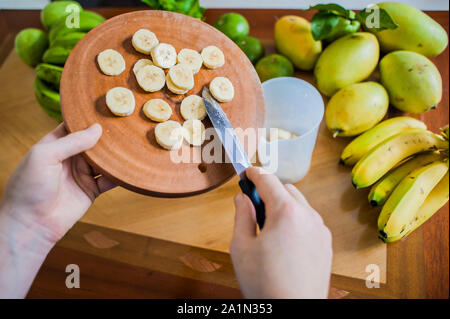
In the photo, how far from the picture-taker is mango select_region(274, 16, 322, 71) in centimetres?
105

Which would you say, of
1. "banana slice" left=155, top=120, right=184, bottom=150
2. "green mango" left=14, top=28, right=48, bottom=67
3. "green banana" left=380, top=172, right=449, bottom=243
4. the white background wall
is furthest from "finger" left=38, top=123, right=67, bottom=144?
the white background wall

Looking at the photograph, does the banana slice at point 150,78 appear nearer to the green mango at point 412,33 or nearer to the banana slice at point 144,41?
the banana slice at point 144,41

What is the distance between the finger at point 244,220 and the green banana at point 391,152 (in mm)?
326

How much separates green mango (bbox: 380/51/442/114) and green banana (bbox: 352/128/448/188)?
0.11 m

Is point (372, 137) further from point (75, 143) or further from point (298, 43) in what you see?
point (75, 143)

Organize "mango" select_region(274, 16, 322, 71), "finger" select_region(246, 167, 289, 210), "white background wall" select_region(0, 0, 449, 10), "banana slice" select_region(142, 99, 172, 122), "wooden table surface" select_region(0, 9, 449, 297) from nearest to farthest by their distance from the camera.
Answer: "finger" select_region(246, 167, 289, 210) → "banana slice" select_region(142, 99, 172, 122) → "wooden table surface" select_region(0, 9, 449, 297) → "mango" select_region(274, 16, 322, 71) → "white background wall" select_region(0, 0, 449, 10)

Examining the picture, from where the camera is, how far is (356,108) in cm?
91

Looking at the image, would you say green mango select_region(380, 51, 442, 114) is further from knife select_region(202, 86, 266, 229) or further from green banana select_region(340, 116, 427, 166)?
knife select_region(202, 86, 266, 229)

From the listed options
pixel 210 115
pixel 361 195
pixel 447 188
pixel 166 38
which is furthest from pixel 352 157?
pixel 166 38

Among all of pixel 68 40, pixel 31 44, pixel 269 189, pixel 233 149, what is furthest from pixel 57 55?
pixel 269 189

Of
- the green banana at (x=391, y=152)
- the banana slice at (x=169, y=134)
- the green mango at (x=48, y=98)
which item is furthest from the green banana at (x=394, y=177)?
the green mango at (x=48, y=98)

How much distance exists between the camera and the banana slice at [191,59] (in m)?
0.77

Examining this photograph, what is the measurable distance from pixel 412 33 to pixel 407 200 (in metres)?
0.48
